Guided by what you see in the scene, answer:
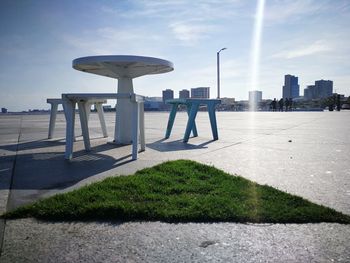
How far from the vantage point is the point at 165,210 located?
331 centimetres

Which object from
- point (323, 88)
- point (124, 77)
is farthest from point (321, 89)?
point (124, 77)

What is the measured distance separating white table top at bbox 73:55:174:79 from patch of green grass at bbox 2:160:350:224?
4.20 meters

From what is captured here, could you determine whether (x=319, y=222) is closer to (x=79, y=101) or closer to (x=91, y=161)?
(x=91, y=161)

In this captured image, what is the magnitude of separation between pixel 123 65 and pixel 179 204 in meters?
6.27

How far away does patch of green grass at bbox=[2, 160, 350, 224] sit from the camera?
10.5 ft

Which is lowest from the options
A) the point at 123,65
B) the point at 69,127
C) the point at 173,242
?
the point at 173,242

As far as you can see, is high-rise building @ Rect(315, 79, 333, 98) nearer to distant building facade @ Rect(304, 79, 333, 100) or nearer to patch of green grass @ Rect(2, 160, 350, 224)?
distant building facade @ Rect(304, 79, 333, 100)

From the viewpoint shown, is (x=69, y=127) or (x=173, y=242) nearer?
(x=173, y=242)

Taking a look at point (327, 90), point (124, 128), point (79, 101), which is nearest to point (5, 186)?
point (79, 101)

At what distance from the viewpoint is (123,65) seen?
9.02 meters

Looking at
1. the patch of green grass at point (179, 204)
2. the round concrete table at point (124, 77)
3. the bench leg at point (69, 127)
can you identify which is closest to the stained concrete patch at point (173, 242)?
the patch of green grass at point (179, 204)

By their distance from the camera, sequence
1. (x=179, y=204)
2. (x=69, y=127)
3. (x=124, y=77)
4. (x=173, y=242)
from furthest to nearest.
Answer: (x=124, y=77)
(x=69, y=127)
(x=179, y=204)
(x=173, y=242)

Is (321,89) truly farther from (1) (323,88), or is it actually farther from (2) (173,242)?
(2) (173,242)

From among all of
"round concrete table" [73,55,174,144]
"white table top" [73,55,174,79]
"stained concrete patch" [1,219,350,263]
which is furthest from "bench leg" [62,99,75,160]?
"stained concrete patch" [1,219,350,263]
